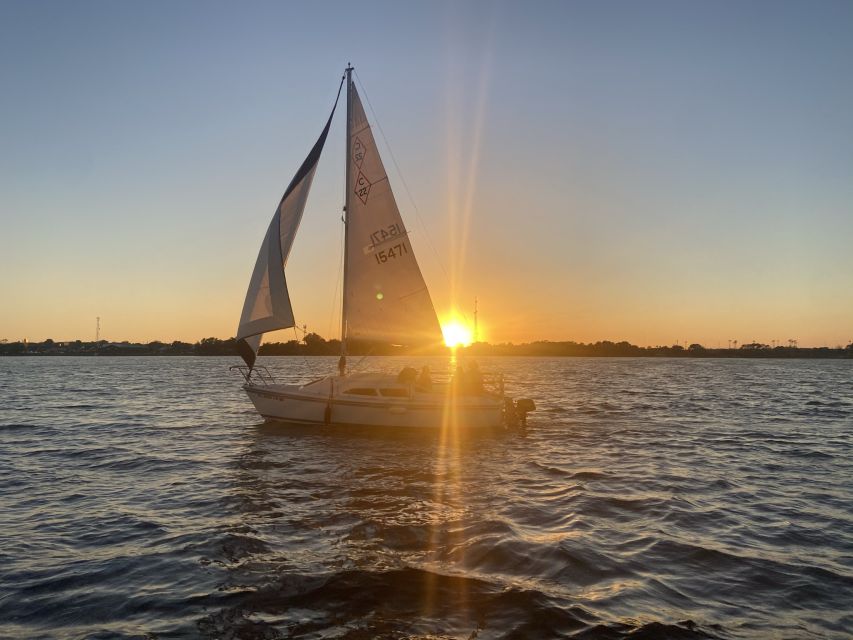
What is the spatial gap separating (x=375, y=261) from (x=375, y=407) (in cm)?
581

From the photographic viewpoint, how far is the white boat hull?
76.8 feet

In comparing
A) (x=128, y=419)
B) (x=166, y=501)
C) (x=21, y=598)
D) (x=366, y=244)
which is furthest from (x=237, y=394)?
(x=21, y=598)

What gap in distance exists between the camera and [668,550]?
415 inches

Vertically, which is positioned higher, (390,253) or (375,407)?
(390,253)

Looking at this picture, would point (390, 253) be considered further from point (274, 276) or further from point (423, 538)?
point (423, 538)

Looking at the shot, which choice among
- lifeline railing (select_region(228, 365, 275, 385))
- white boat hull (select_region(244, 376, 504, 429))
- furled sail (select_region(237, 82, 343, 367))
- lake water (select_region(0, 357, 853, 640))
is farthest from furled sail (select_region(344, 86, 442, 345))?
lake water (select_region(0, 357, 853, 640))

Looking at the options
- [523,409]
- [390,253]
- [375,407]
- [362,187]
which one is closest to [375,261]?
[390,253]

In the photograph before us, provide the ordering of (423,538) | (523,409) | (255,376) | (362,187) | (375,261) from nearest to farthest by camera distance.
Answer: (423,538), (375,261), (362,187), (523,409), (255,376)

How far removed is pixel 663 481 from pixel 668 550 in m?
6.25

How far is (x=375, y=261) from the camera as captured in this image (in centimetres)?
2423

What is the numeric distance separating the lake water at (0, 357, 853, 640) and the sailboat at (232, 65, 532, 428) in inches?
54.2

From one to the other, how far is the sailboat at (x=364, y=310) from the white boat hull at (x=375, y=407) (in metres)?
0.04

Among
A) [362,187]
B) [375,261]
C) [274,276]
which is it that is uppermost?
[362,187]

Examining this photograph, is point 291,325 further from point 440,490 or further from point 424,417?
point 440,490
